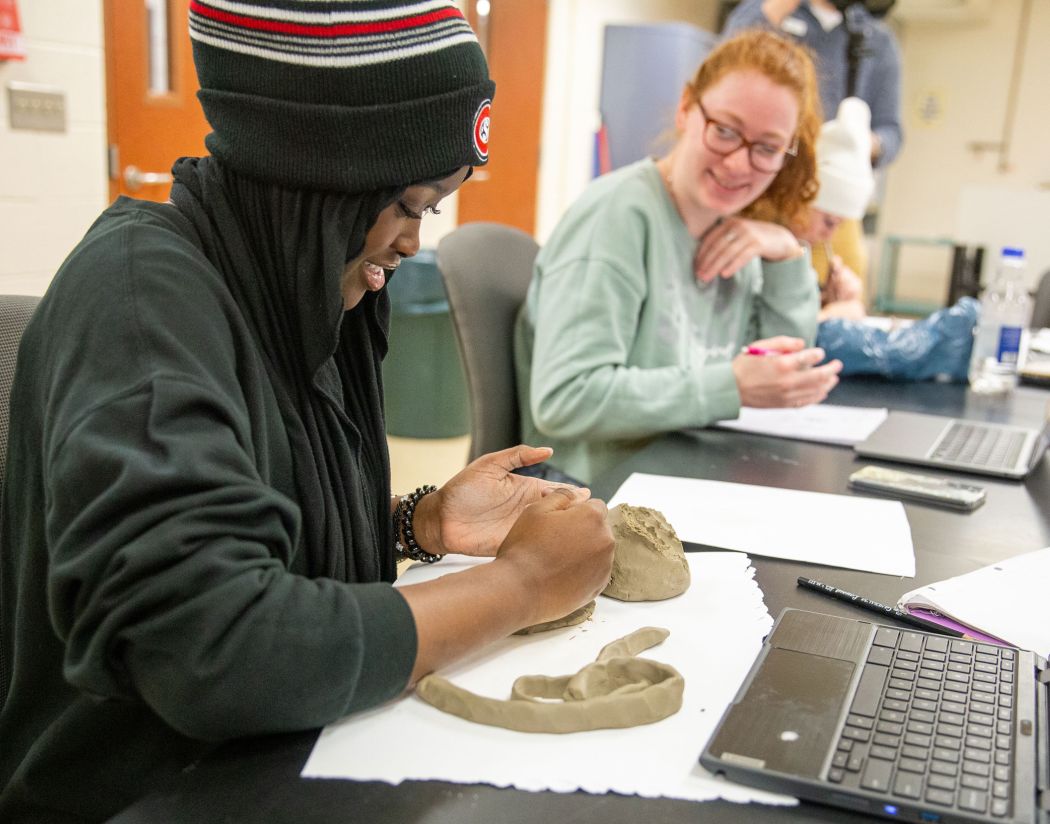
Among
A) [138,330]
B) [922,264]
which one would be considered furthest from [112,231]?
[922,264]

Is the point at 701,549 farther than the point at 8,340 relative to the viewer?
Yes

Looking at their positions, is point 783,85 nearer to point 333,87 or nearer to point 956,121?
point 333,87

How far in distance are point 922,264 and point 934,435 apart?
18.0 feet

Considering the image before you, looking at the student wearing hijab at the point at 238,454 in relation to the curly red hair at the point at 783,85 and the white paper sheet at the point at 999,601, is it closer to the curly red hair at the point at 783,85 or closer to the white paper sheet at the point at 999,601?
the white paper sheet at the point at 999,601

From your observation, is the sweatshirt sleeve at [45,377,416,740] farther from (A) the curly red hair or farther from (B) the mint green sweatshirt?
(A) the curly red hair

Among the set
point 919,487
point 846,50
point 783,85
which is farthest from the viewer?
point 846,50

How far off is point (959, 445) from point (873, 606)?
761 millimetres

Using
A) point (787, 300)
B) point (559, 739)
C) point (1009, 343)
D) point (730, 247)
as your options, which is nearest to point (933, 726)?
point (559, 739)

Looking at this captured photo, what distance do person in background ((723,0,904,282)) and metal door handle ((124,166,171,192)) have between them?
1.81 m

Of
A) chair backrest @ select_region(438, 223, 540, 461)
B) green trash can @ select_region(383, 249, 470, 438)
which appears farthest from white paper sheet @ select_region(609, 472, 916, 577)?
green trash can @ select_region(383, 249, 470, 438)

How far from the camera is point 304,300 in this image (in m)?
0.80

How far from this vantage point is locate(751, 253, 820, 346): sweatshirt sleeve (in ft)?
6.69

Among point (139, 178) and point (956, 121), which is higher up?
point (956, 121)

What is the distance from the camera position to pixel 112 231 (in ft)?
2.36
